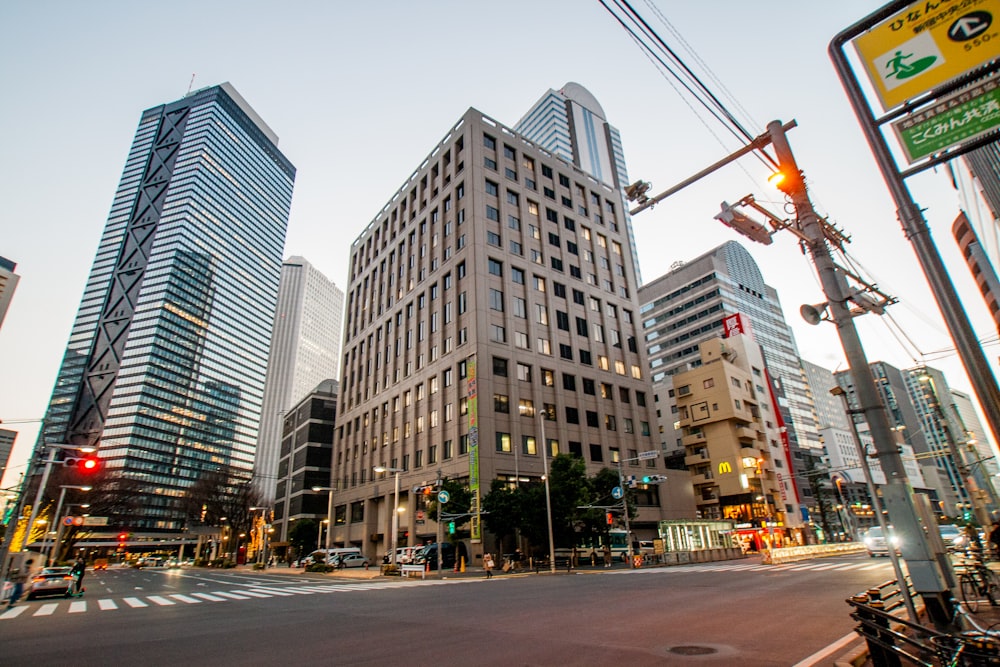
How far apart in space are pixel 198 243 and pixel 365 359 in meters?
124

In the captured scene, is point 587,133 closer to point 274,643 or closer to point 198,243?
point 198,243

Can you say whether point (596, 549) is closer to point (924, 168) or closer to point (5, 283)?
point (924, 168)

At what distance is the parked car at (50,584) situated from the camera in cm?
2192

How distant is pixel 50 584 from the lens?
22.0 meters

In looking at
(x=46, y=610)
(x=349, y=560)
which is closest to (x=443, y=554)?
(x=349, y=560)

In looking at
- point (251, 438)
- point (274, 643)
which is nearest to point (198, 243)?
point (251, 438)

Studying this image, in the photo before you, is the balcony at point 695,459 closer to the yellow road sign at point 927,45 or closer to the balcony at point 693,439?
the balcony at point 693,439

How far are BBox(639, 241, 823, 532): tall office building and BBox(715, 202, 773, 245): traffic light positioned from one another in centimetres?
7533

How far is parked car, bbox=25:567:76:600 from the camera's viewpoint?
21.9m

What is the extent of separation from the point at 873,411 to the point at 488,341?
39580 millimetres

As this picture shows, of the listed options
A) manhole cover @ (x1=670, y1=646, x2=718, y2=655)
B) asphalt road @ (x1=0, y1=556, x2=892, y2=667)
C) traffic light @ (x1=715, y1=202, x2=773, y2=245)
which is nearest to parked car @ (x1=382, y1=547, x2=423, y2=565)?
asphalt road @ (x1=0, y1=556, x2=892, y2=667)

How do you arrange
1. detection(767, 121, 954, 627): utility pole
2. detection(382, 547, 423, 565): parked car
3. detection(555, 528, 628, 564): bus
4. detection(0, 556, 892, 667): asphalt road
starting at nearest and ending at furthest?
detection(767, 121, 954, 627): utility pole → detection(0, 556, 892, 667): asphalt road → detection(382, 547, 423, 565): parked car → detection(555, 528, 628, 564): bus

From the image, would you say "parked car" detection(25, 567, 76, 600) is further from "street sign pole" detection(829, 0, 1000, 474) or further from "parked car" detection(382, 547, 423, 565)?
"street sign pole" detection(829, 0, 1000, 474)

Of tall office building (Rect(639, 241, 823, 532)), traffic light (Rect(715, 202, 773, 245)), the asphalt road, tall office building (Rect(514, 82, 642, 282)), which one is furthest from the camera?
tall office building (Rect(514, 82, 642, 282))
